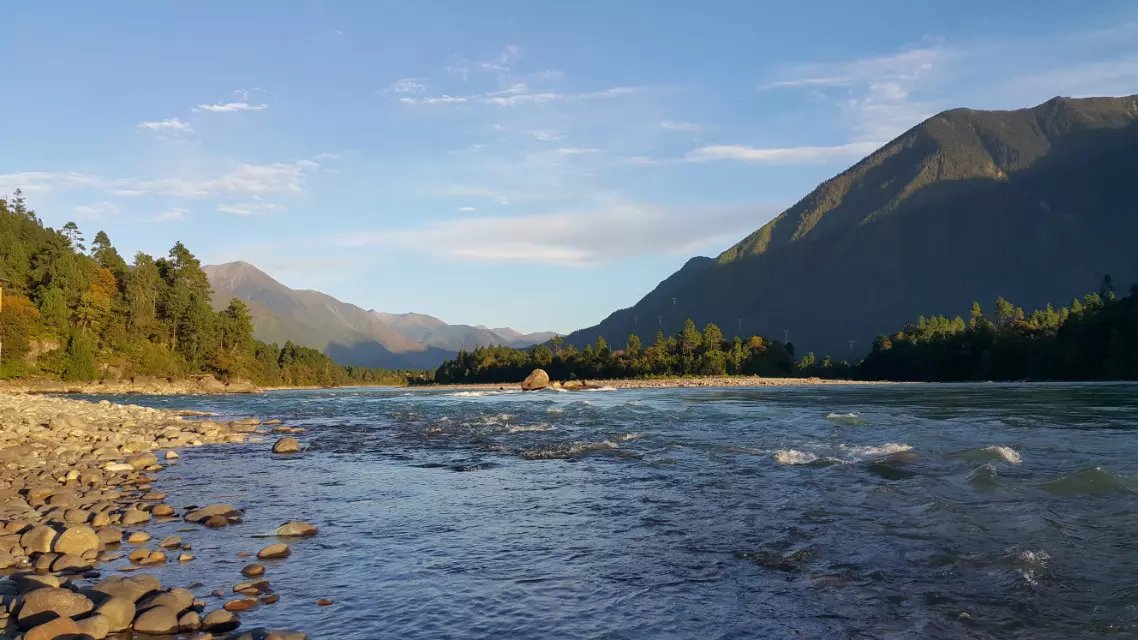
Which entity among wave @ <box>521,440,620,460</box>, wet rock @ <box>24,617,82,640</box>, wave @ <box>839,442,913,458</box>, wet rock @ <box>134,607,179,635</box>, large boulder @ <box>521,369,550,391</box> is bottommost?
large boulder @ <box>521,369,550,391</box>

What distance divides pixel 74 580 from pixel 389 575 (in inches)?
169

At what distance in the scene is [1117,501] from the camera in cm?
1323

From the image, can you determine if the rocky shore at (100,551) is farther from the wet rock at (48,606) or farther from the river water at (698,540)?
the river water at (698,540)

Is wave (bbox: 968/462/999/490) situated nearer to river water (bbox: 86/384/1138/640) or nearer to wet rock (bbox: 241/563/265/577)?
river water (bbox: 86/384/1138/640)

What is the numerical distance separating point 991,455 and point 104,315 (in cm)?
12568

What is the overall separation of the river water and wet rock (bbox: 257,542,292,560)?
35 cm

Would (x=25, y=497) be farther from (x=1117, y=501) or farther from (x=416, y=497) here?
(x=1117, y=501)

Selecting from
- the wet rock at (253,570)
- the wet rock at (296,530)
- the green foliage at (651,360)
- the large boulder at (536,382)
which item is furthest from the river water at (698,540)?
the green foliage at (651,360)

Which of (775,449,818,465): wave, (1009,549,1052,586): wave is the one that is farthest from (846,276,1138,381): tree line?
(1009,549,1052,586): wave

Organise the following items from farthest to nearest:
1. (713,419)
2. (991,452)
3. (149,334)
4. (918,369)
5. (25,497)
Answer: (918,369), (149,334), (713,419), (991,452), (25,497)

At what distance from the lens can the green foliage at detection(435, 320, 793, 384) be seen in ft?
525

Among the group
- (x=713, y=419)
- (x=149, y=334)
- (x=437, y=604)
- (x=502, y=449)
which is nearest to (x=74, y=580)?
(x=437, y=604)

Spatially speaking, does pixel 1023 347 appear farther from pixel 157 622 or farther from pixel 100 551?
pixel 157 622

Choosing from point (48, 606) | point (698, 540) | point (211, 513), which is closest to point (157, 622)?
point (48, 606)
